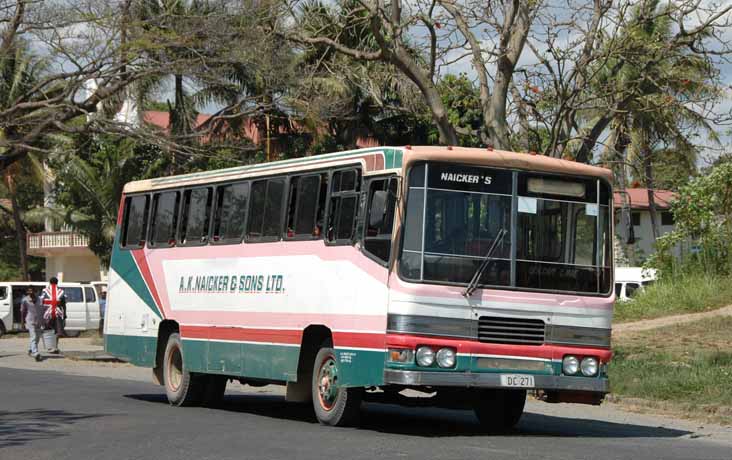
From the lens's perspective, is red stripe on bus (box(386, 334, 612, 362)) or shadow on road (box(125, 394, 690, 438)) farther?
shadow on road (box(125, 394, 690, 438))

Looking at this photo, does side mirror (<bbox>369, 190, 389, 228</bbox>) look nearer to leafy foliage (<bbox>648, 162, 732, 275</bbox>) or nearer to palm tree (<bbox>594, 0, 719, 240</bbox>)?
palm tree (<bbox>594, 0, 719, 240</bbox>)

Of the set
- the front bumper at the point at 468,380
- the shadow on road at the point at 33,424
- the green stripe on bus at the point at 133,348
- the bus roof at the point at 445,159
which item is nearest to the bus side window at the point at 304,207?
the bus roof at the point at 445,159

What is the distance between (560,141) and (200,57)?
7.55 meters

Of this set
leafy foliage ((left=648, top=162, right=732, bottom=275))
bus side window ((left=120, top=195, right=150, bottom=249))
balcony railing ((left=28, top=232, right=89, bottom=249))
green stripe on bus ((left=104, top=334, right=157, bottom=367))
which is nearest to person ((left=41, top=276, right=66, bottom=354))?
green stripe on bus ((left=104, top=334, right=157, bottom=367))

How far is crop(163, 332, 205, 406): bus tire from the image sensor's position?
1867cm

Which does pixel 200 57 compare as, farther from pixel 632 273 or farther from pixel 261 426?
pixel 632 273

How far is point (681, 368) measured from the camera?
2066 centimetres

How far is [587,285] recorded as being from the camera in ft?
47.4

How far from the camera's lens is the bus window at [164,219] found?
19.5m

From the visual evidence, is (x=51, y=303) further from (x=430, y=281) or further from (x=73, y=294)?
(x=430, y=281)

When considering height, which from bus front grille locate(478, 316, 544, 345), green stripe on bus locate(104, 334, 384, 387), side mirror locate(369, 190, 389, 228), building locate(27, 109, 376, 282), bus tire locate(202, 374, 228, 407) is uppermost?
building locate(27, 109, 376, 282)

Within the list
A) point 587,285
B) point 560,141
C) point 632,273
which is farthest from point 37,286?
point 587,285

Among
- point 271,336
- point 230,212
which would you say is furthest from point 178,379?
point 271,336

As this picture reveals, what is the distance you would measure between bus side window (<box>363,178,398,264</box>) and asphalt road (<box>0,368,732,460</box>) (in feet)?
6.27
